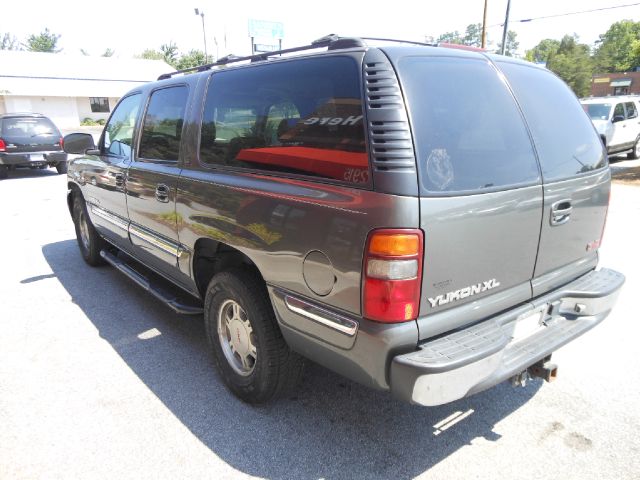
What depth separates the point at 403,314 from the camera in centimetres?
198

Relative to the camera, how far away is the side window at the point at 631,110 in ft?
44.7

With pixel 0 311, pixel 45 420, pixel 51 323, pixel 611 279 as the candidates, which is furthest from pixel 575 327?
pixel 0 311

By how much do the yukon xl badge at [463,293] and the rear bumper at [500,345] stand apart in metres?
0.17

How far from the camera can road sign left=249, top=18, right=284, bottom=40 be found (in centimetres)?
4509

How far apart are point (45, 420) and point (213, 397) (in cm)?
98

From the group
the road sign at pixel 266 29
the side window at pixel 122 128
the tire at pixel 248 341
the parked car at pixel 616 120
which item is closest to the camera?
the tire at pixel 248 341

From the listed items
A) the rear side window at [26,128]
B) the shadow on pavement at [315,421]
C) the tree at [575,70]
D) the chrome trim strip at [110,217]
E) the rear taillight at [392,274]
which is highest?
the tree at [575,70]

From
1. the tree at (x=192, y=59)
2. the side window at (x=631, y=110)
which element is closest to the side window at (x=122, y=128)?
the side window at (x=631, y=110)

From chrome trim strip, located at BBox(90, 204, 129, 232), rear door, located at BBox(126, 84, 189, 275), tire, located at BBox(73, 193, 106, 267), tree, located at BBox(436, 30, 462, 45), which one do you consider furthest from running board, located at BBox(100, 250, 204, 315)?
tree, located at BBox(436, 30, 462, 45)

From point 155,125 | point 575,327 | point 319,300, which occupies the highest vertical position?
point 155,125

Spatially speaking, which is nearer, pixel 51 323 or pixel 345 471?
pixel 345 471

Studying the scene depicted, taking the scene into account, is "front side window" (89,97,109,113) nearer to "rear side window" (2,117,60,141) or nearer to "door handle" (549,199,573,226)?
"rear side window" (2,117,60,141)

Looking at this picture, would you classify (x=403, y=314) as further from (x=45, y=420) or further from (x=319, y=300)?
(x=45, y=420)

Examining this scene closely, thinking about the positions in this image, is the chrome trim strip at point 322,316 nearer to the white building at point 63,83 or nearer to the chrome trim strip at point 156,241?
the chrome trim strip at point 156,241
